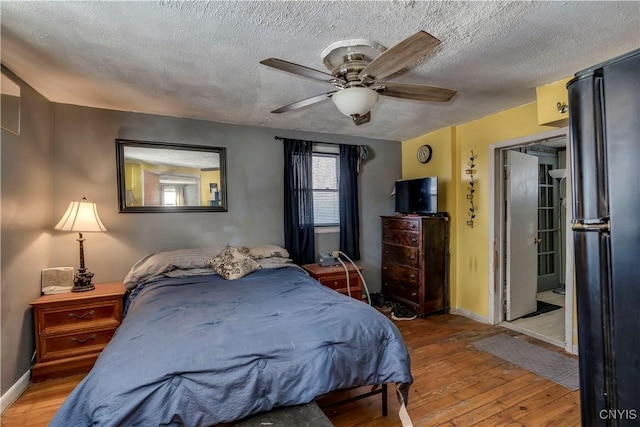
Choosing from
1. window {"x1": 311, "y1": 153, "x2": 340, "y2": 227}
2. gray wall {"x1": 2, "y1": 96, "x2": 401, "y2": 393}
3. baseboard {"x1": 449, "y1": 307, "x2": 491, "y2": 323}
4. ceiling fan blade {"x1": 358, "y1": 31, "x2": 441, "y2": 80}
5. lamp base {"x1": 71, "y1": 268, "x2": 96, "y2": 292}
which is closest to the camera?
ceiling fan blade {"x1": 358, "y1": 31, "x2": 441, "y2": 80}

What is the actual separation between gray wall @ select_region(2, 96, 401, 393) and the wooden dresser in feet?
1.40

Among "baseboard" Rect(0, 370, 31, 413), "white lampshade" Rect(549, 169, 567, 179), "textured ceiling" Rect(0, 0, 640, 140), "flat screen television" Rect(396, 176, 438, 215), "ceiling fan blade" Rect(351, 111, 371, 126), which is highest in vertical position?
"textured ceiling" Rect(0, 0, 640, 140)

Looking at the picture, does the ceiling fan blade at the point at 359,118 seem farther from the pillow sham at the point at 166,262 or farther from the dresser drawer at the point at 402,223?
the pillow sham at the point at 166,262

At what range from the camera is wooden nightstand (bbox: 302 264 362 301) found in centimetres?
334

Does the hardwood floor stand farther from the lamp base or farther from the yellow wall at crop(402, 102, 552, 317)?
the yellow wall at crop(402, 102, 552, 317)

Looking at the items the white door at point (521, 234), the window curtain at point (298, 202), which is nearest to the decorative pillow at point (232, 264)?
the window curtain at point (298, 202)

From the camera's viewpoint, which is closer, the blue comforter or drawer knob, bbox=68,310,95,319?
the blue comforter

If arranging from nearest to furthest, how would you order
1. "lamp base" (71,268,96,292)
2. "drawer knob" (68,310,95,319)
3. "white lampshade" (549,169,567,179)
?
"drawer knob" (68,310,95,319) → "lamp base" (71,268,96,292) → "white lampshade" (549,169,567,179)

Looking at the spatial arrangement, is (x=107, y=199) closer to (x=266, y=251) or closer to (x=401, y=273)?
(x=266, y=251)

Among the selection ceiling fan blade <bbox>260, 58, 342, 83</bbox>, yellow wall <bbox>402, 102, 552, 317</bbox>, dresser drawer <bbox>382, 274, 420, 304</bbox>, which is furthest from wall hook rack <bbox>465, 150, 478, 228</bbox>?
ceiling fan blade <bbox>260, 58, 342, 83</bbox>

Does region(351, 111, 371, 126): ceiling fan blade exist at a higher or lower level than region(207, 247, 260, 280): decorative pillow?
higher

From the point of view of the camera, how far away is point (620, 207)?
663 mm

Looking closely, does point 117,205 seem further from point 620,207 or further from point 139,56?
point 620,207

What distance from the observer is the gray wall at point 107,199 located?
2.21m
